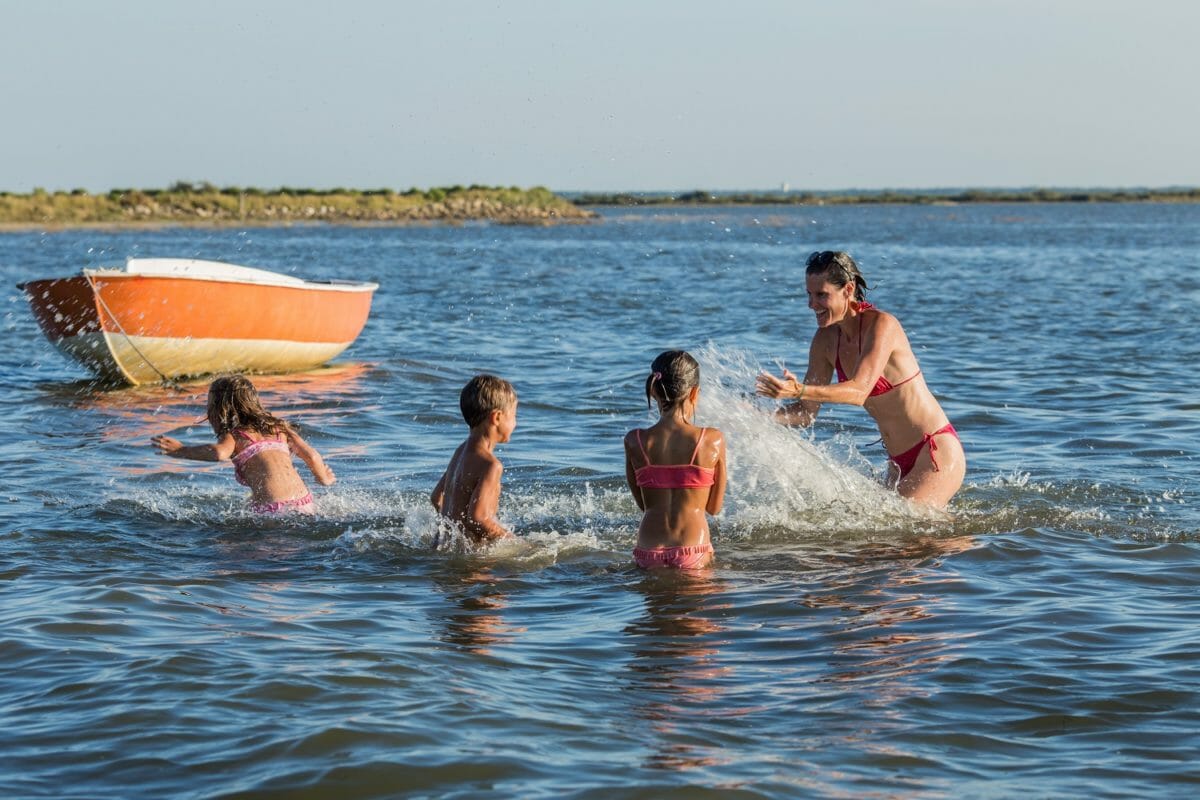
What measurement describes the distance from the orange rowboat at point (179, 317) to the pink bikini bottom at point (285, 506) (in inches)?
280

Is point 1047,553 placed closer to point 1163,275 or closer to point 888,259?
point 1163,275

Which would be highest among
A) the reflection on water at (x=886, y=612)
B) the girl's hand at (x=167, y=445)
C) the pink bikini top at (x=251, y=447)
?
the girl's hand at (x=167, y=445)

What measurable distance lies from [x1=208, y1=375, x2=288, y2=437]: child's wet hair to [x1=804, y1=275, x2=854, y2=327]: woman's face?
357 cm

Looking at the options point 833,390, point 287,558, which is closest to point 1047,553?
point 833,390

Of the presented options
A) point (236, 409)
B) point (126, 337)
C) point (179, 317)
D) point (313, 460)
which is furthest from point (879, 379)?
point (126, 337)

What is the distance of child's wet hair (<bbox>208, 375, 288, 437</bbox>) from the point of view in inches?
352

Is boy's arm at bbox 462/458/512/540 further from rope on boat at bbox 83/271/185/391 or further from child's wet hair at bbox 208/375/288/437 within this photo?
rope on boat at bbox 83/271/185/391

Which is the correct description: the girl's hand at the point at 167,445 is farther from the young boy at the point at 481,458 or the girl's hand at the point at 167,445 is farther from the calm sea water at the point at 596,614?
the young boy at the point at 481,458

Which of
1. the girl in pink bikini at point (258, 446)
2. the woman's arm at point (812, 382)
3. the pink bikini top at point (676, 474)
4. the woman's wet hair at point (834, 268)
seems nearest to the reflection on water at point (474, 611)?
the pink bikini top at point (676, 474)

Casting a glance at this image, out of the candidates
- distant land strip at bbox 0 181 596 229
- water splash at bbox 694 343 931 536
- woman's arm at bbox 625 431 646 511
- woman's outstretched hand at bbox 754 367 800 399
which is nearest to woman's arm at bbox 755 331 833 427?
water splash at bbox 694 343 931 536

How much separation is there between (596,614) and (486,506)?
43.7 inches

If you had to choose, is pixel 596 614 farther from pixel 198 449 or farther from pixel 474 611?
pixel 198 449

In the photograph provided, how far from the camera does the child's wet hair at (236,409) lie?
8938 mm

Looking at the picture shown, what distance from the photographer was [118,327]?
15.6 metres
